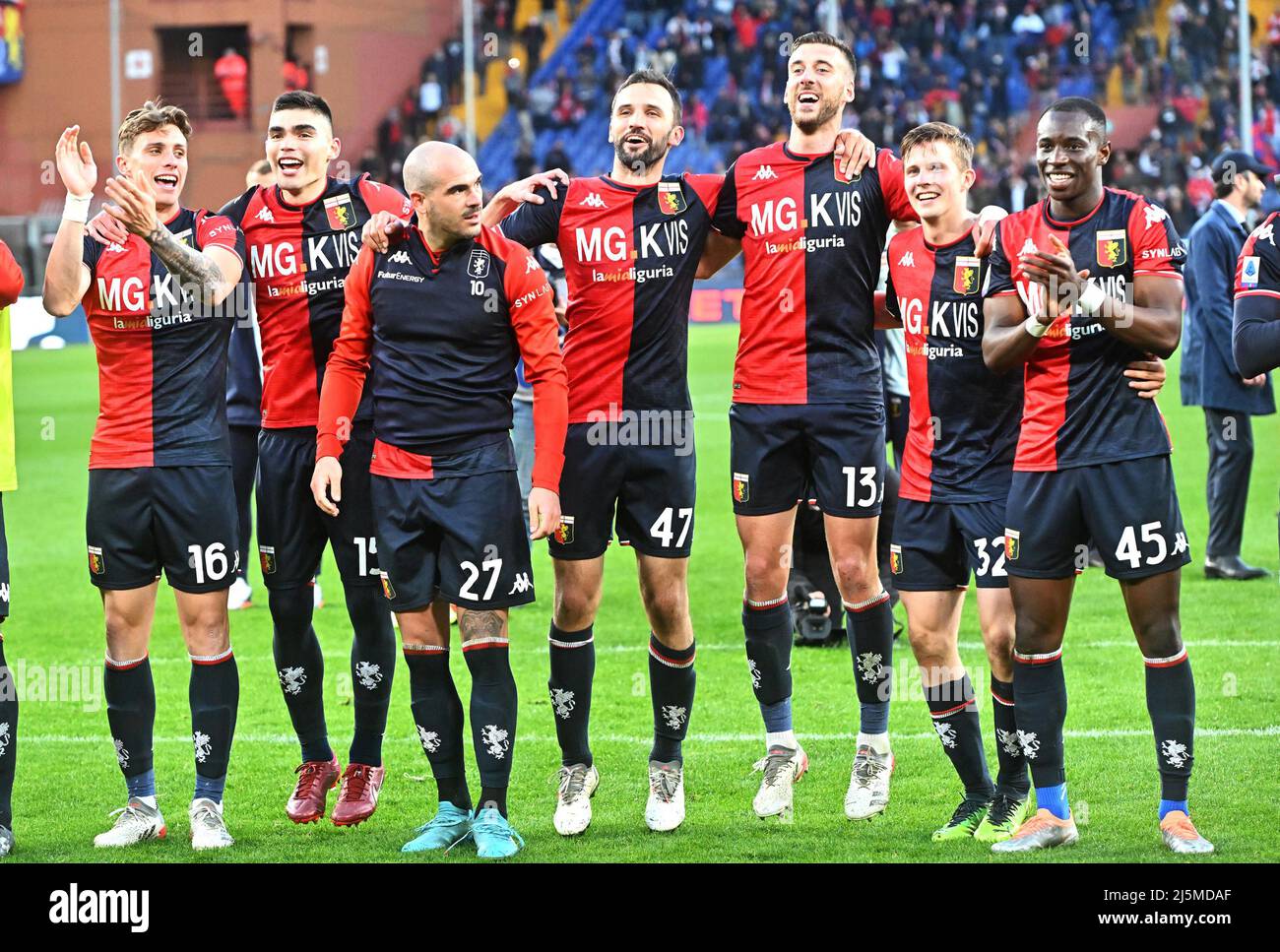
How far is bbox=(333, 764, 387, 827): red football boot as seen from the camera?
621 cm

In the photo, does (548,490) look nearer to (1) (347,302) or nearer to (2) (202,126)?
(1) (347,302)

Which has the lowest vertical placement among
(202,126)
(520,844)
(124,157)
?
(520,844)

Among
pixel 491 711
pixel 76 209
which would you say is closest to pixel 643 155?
pixel 76 209

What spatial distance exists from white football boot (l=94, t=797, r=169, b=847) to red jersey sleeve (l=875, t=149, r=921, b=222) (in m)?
3.57

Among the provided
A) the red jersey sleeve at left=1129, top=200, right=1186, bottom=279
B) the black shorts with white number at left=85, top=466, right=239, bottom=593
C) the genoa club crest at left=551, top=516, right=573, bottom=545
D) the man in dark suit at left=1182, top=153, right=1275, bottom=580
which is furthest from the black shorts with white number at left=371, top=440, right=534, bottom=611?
the man in dark suit at left=1182, top=153, right=1275, bottom=580

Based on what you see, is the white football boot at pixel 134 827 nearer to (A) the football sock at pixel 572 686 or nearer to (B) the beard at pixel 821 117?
(A) the football sock at pixel 572 686

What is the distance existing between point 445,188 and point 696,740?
294 cm

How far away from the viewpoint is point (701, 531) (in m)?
13.6

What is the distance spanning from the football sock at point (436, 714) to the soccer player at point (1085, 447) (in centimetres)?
190

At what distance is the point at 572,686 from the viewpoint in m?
6.28

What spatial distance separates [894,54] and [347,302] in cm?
2957

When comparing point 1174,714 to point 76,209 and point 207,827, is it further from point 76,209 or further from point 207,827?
point 76,209

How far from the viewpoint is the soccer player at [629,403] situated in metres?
6.22

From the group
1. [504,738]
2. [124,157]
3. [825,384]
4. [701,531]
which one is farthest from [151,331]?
[701,531]
